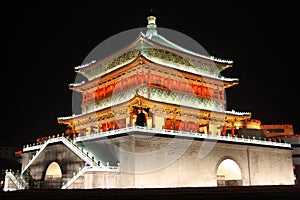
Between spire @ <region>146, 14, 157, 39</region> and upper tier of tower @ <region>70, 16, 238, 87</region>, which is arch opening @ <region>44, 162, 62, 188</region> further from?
spire @ <region>146, 14, 157, 39</region>

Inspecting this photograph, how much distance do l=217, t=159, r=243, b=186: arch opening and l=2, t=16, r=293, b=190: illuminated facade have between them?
0.30 feet

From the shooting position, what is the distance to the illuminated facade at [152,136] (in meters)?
24.2

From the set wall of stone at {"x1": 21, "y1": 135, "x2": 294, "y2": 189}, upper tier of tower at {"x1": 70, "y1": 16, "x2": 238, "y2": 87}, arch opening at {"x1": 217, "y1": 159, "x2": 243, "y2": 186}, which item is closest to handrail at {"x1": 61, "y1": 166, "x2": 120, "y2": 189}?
wall of stone at {"x1": 21, "y1": 135, "x2": 294, "y2": 189}

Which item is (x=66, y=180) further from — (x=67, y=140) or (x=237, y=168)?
(x=237, y=168)

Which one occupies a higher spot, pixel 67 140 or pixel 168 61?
pixel 168 61

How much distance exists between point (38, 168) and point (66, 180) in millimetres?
5111

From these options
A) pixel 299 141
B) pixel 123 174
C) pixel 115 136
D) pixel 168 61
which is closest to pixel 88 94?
pixel 168 61

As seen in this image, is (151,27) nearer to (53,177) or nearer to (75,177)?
(53,177)

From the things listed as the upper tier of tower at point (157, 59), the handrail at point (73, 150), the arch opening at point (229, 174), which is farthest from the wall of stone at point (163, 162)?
the upper tier of tower at point (157, 59)

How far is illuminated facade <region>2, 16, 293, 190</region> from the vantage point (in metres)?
24.2

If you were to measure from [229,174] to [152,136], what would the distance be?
10655mm

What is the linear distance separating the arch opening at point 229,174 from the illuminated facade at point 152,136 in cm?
9

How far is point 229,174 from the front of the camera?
3138 cm

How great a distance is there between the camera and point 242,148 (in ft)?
101
